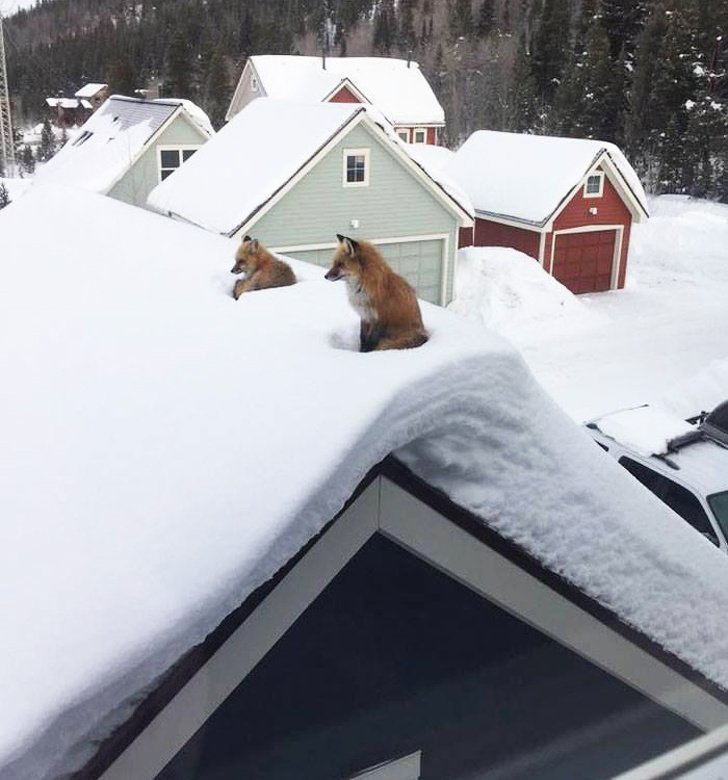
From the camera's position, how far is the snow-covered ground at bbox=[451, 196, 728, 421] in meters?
14.0

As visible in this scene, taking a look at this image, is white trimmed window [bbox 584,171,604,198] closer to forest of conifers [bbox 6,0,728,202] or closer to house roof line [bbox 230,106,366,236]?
house roof line [bbox 230,106,366,236]

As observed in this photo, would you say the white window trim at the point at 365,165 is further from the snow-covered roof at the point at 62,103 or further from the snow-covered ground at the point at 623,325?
the snow-covered roof at the point at 62,103

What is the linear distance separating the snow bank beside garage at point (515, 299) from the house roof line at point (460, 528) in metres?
14.7

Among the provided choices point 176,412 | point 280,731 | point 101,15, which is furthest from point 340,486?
point 101,15

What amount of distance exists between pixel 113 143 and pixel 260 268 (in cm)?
1900

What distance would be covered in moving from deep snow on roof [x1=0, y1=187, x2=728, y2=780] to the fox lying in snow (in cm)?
156

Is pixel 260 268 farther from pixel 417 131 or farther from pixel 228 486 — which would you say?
pixel 417 131

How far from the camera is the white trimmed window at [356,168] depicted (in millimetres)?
16906

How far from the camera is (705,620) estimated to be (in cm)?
254

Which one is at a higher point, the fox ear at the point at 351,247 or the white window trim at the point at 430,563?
the fox ear at the point at 351,247

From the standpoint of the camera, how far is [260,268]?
495 centimetres

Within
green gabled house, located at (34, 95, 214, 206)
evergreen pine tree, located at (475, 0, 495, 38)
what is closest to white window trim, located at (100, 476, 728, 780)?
green gabled house, located at (34, 95, 214, 206)

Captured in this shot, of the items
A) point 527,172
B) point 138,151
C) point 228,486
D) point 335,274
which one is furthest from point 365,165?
point 228,486

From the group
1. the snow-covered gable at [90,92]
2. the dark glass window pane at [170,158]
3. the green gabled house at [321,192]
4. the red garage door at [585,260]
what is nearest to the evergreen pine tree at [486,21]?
the snow-covered gable at [90,92]
